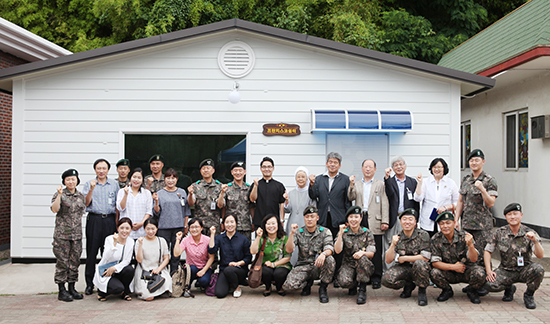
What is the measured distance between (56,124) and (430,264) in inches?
239

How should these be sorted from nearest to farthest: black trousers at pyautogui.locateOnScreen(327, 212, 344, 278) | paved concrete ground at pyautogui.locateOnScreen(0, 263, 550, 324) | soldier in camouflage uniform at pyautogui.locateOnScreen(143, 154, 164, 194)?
1. paved concrete ground at pyautogui.locateOnScreen(0, 263, 550, 324)
2. black trousers at pyautogui.locateOnScreen(327, 212, 344, 278)
3. soldier in camouflage uniform at pyautogui.locateOnScreen(143, 154, 164, 194)

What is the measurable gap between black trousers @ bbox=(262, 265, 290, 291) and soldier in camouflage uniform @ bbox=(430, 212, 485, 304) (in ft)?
5.67

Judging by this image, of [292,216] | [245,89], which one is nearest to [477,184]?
[292,216]

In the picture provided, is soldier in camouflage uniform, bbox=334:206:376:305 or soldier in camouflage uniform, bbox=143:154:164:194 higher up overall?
soldier in camouflage uniform, bbox=143:154:164:194

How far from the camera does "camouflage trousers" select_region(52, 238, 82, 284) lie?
5.71 m

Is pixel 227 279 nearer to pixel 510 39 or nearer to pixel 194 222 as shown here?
pixel 194 222

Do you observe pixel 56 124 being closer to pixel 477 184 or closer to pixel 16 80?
pixel 16 80

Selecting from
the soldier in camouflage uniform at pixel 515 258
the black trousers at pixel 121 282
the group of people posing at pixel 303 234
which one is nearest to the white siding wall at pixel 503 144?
the group of people posing at pixel 303 234

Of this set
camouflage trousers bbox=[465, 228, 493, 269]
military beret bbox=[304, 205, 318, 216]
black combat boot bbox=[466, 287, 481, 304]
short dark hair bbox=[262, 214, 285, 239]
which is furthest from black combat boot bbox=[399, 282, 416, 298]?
short dark hair bbox=[262, 214, 285, 239]

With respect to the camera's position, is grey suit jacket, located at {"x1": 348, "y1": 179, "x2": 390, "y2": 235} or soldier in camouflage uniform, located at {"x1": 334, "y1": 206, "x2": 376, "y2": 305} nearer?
soldier in camouflage uniform, located at {"x1": 334, "y1": 206, "x2": 376, "y2": 305}

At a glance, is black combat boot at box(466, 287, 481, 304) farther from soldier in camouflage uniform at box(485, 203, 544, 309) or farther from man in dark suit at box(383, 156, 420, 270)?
man in dark suit at box(383, 156, 420, 270)

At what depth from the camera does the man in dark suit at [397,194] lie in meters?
6.03

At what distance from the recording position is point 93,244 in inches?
237

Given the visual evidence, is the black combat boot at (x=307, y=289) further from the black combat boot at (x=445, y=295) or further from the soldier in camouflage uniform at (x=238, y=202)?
the black combat boot at (x=445, y=295)
